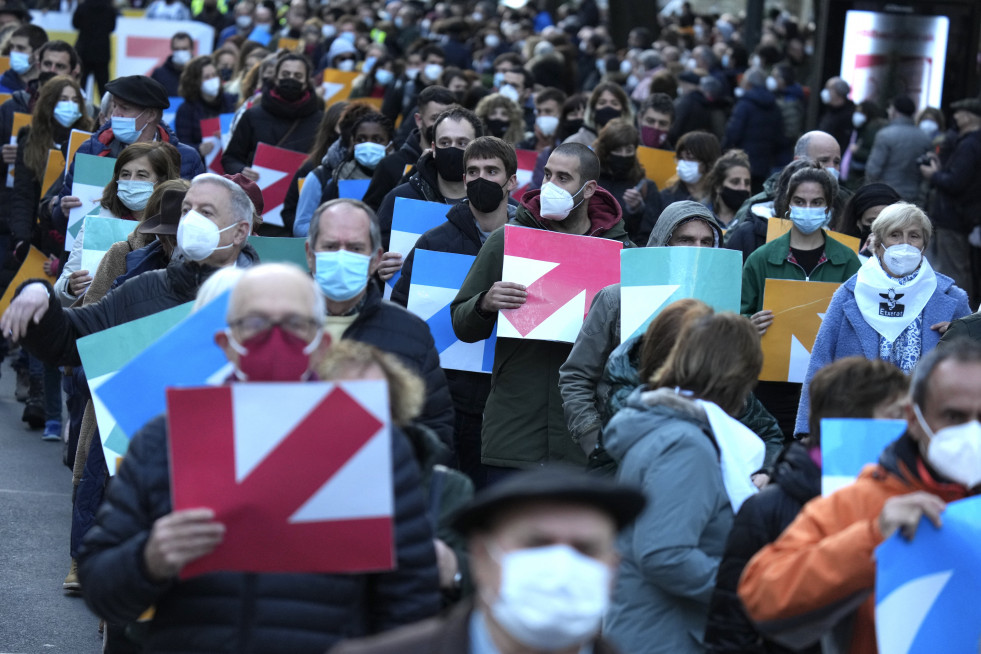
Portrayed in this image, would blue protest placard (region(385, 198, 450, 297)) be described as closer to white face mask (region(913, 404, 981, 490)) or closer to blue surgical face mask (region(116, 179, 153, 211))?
blue surgical face mask (region(116, 179, 153, 211))

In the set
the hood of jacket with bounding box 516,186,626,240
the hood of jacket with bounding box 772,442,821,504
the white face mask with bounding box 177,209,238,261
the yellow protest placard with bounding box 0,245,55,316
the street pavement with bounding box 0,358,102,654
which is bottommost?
the street pavement with bounding box 0,358,102,654

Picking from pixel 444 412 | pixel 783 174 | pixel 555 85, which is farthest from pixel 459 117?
pixel 555 85

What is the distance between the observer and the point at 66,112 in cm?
1027

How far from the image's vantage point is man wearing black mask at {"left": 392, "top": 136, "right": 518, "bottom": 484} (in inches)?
272

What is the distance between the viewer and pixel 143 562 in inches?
125

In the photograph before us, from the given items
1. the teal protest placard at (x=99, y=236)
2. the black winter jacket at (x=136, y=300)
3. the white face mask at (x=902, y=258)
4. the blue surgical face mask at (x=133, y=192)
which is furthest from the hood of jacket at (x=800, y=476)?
the blue surgical face mask at (x=133, y=192)

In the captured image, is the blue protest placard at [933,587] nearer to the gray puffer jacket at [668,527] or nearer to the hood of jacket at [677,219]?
the gray puffer jacket at [668,527]

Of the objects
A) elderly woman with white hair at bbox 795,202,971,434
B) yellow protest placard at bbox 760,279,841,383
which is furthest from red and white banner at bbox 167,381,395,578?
yellow protest placard at bbox 760,279,841,383

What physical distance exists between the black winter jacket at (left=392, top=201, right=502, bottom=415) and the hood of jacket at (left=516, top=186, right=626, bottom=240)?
337 millimetres

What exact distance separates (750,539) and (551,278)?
9.03 feet

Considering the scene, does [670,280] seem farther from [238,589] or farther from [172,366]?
[238,589]

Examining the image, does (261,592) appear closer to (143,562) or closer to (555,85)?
(143,562)

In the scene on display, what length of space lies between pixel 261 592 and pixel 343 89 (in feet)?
42.5

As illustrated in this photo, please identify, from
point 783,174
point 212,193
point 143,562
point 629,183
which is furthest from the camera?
point 629,183
